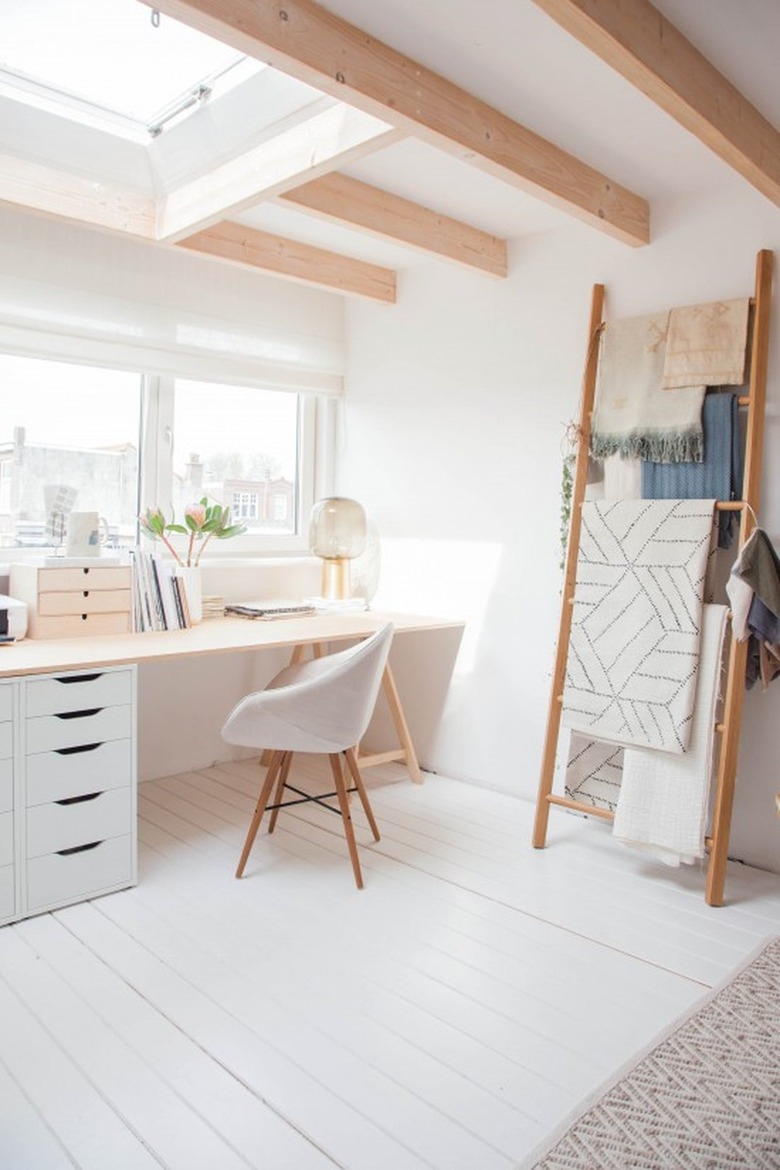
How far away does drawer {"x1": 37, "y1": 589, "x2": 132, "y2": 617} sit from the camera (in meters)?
2.86

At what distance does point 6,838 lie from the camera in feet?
7.52

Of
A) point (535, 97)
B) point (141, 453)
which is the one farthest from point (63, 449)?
point (535, 97)

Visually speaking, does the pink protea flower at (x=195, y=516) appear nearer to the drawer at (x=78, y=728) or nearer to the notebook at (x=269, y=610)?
the notebook at (x=269, y=610)

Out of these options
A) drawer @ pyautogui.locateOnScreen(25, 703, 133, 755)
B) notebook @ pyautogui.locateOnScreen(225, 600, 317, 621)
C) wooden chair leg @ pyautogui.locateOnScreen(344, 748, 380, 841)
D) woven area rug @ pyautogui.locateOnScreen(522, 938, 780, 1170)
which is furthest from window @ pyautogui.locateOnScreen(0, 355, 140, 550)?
woven area rug @ pyautogui.locateOnScreen(522, 938, 780, 1170)

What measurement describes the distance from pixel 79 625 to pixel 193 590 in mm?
472

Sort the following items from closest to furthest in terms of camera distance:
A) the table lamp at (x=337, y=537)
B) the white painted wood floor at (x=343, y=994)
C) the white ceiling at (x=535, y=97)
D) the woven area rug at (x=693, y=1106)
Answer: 1. the woven area rug at (x=693, y=1106)
2. the white painted wood floor at (x=343, y=994)
3. the white ceiling at (x=535, y=97)
4. the table lamp at (x=337, y=537)

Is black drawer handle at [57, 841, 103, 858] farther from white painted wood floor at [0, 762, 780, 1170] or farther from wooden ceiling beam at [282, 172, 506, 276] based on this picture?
wooden ceiling beam at [282, 172, 506, 276]

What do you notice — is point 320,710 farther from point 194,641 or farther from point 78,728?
point 78,728

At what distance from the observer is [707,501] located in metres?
2.68

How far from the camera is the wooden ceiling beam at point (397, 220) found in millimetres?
2768

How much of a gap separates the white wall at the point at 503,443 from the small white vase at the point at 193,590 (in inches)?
39.0

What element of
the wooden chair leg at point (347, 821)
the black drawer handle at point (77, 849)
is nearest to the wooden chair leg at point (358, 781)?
the wooden chair leg at point (347, 821)

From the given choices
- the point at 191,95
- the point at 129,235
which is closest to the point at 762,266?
the point at 191,95

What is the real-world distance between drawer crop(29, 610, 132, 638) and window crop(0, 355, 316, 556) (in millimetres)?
355
